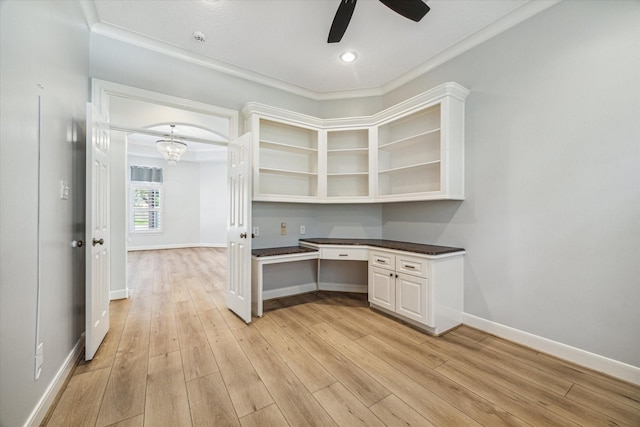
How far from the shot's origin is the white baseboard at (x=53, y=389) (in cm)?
136

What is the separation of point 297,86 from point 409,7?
2113mm

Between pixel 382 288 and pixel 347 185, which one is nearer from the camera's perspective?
pixel 382 288

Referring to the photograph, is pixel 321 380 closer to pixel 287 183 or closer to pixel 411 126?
pixel 287 183

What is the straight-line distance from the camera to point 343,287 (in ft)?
12.5

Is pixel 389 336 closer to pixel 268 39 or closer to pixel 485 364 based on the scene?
pixel 485 364

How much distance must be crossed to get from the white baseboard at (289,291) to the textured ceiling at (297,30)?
2.99 meters

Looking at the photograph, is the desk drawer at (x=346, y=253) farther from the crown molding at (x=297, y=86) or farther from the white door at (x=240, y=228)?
the crown molding at (x=297, y=86)

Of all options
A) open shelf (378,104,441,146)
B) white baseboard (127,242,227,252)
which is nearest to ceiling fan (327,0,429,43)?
open shelf (378,104,441,146)

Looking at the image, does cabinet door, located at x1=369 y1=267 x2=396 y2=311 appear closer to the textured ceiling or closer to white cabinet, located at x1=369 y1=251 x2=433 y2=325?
white cabinet, located at x1=369 y1=251 x2=433 y2=325

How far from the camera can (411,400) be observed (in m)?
1.62

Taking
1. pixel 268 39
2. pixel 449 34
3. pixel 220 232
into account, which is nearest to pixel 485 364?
pixel 449 34

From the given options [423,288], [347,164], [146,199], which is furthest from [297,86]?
[146,199]

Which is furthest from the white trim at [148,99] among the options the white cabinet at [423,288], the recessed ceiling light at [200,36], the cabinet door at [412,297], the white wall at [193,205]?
the white wall at [193,205]

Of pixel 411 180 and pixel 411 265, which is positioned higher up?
pixel 411 180
